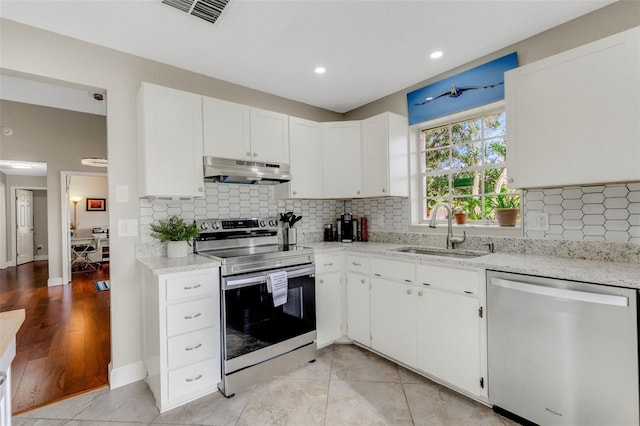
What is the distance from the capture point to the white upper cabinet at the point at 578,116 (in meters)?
1.67

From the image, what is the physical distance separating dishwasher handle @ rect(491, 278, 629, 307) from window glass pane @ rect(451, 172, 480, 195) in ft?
3.86

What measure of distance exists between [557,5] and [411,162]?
63.0 inches

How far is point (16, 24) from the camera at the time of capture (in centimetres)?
205

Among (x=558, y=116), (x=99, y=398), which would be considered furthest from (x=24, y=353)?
(x=558, y=116)

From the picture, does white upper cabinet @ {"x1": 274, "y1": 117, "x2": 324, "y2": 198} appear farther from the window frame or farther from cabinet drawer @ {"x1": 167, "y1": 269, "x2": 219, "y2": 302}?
cabinet drawer @ {"x1": 167, "y1": 269, "x2": 219, "y2": 302}

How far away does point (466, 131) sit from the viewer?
2.93m

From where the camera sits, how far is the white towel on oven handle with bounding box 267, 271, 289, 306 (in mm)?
2365

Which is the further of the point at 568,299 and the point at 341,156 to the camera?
the point at 341,156

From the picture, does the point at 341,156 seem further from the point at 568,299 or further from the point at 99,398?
the point at 99,398

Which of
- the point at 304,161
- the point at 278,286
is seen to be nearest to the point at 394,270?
the point at 278,286

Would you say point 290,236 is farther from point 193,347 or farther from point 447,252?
point 447,252

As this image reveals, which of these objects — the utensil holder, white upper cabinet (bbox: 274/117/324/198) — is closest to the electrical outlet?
white upper cabinet (bbox: 274/117/324/198)

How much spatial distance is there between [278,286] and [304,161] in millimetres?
1378

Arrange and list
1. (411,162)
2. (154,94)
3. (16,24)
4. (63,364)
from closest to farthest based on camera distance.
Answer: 1. (16,24)
2. (154,94)
3. (63,364)
4. (411,162)
